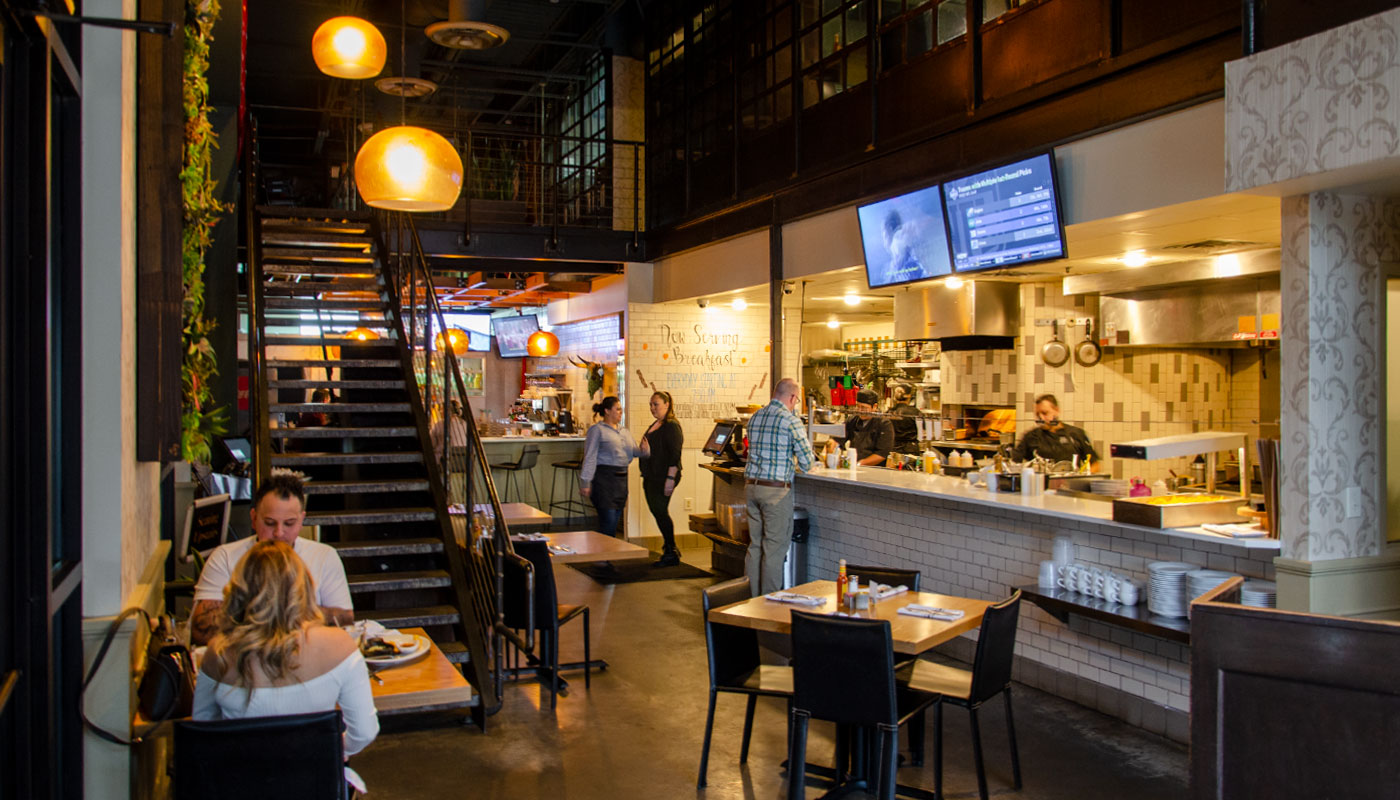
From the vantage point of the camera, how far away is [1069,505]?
6426mm

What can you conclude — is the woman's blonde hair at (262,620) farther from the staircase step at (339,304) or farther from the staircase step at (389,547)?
the staircase step at (339,304)

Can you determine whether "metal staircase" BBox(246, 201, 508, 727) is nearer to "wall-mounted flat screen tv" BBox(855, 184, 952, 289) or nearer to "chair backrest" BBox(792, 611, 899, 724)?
"chair backrest" BBox(792, 611, 899, 724)

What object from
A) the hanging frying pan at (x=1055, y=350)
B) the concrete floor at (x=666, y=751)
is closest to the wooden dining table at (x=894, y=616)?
the concrete floor at (x=666, y=751)

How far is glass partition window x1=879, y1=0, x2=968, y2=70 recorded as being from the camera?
7477 millimetres

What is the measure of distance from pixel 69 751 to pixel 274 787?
0.52m

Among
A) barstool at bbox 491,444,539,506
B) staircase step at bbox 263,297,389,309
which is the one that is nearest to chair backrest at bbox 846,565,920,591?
staircase step at bbox 263,297,389,309

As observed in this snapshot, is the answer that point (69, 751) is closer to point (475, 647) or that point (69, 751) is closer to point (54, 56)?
point (54, 56)

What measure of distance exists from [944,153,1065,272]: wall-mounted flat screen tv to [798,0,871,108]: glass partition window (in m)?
1.94

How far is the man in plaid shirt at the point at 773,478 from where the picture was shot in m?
7.98

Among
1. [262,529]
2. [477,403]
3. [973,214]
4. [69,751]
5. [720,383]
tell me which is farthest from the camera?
[477,403]

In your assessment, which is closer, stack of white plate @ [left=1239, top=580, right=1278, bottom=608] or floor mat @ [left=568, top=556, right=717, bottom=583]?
stack of white plate @ [left=1239, top=580, right=1278, bottom=608]

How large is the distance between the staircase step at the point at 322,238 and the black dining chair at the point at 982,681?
297 inches

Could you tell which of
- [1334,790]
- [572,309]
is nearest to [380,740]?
[1334,790]

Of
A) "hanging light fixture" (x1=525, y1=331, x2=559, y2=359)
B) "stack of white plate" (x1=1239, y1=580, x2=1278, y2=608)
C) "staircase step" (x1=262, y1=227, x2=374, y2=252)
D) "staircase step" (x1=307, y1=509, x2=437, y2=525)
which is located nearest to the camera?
"stack of white plate" (x1=1239, y1=580, x2=1278, y2=608)
